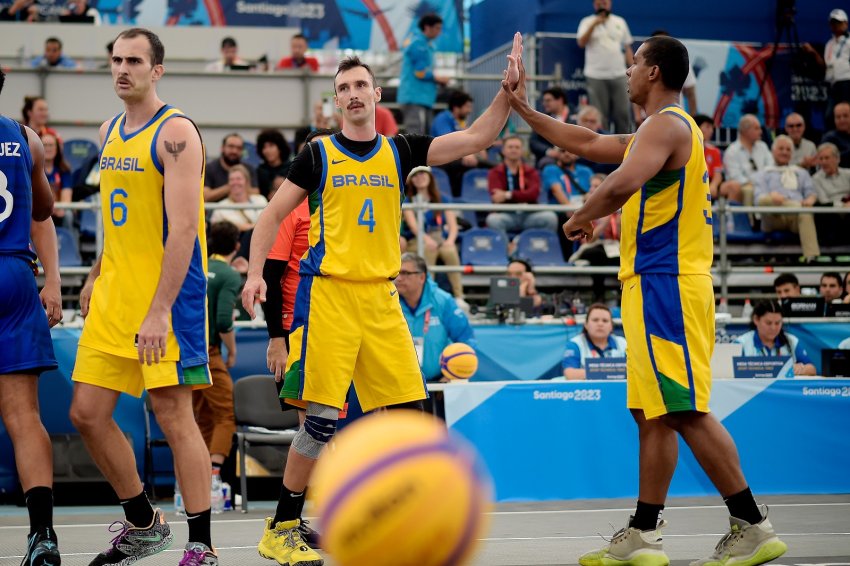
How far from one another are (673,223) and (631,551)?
5.04 ft

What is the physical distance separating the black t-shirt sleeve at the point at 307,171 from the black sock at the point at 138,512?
5.32 feet

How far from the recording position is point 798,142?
52.9 ft

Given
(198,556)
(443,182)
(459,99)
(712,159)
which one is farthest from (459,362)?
(712,159)

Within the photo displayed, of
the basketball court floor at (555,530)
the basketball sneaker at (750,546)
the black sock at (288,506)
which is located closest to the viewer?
the basketball sneaker at (750,546)

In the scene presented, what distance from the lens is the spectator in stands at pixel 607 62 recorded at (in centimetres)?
1628

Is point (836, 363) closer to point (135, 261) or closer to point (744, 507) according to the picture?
point (744, 507)

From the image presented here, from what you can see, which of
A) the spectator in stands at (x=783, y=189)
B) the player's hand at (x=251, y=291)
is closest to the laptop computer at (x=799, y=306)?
the spectator in stands at (x=783, y=189)

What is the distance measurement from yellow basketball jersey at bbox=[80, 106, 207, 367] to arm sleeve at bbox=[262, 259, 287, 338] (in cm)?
108

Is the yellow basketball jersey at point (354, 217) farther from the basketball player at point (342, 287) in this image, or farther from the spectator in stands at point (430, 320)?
the spectator in stands at point (430, 320)

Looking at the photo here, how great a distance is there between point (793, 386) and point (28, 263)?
21.0 feet

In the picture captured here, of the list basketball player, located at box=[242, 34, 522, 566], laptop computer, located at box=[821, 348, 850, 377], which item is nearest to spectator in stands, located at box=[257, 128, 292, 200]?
laptop computer, located at box=[821, 348, 850, 377]

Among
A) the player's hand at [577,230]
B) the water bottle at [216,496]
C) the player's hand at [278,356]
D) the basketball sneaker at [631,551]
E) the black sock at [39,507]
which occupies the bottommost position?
the water bottle at [216,496]

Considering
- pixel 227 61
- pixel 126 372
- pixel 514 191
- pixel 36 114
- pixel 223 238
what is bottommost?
pixel 126 372

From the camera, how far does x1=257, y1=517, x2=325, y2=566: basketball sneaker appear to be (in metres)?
5.63
